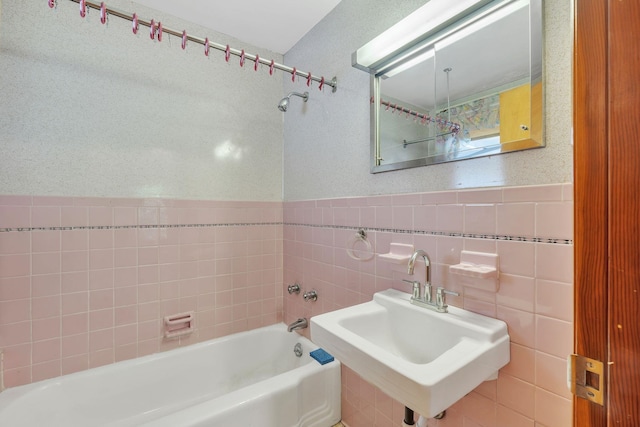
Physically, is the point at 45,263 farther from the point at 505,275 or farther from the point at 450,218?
the point at 505,275

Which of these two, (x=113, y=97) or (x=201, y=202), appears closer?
(x=113, y=97)

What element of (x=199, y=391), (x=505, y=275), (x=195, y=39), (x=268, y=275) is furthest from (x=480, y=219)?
(x=199, y=391)

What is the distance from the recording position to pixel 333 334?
906 mm

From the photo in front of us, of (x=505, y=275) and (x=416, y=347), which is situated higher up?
(x=505, y=275)

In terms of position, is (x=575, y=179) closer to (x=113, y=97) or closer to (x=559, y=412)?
(x=559, y=412)

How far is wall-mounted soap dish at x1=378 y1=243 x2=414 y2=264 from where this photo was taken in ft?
3.76

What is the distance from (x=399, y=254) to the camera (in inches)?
47.5

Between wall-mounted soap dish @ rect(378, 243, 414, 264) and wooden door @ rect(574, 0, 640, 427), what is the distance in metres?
0.72

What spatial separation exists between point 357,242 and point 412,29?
0.98m

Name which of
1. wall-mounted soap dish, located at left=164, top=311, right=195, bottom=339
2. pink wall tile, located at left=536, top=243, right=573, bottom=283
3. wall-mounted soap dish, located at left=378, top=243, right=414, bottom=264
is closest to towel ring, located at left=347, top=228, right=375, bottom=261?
wall-mounted soap dish, located at left=378, top=243, right=414, bottom=264

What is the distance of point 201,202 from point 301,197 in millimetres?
657

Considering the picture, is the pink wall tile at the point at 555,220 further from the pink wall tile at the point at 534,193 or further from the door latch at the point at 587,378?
the door latch at the point at 587,378

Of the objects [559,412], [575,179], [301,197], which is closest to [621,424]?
[575,179]

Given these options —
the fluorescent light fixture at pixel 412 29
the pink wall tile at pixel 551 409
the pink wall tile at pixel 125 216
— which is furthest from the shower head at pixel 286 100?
the pink wall tile at pixel 551 409
